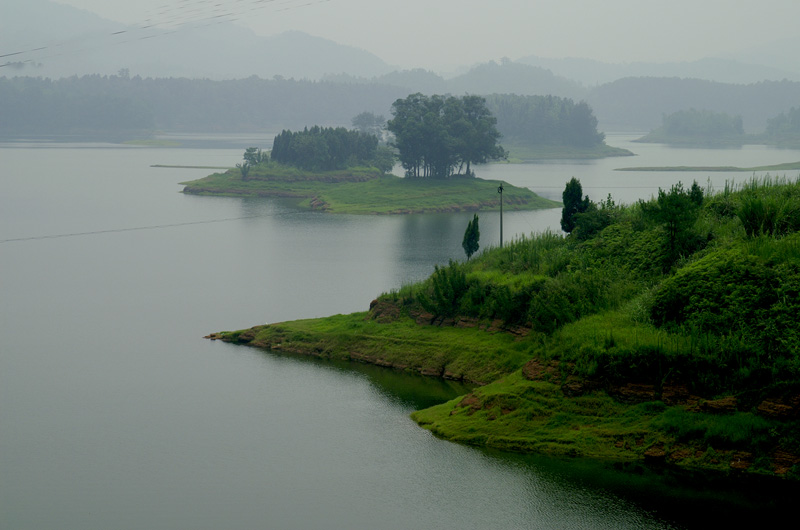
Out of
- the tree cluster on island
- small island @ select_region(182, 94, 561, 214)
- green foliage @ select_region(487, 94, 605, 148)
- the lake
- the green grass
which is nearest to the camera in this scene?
the lake

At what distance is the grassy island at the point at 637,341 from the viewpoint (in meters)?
21.6

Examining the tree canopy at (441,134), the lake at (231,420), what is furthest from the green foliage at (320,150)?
the lake at (231,420)

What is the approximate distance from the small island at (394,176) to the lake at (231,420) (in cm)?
2664

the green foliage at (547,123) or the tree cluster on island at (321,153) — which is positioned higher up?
the green foliage at (547,123)

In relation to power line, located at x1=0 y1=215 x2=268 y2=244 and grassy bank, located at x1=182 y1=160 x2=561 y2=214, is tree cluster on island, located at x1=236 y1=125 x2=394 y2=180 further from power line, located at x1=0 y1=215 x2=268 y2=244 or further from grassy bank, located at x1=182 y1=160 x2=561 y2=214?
power line, located at x1=0 y1=215 x2=268 y2=244

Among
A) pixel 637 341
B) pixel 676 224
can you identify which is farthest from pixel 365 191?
pixel 637 341

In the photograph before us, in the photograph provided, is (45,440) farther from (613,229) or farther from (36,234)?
(36,234)

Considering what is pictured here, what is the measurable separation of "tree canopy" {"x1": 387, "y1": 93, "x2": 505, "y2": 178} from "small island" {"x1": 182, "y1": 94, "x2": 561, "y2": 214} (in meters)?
0.10

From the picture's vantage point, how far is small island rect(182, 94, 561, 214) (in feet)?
288

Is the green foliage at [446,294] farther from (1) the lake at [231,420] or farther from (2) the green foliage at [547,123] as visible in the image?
(2) the green foliage at [547,123]

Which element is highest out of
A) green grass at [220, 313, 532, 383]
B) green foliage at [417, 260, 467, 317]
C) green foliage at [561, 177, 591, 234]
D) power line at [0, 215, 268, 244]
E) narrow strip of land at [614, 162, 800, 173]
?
green foliage at [561, 177, 591, 234]

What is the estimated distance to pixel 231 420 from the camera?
26406 millimetres

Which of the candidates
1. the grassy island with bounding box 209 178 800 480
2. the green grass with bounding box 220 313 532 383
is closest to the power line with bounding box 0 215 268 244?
the green grass with bounding box 220 313 532 383

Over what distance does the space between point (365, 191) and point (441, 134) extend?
995cm
